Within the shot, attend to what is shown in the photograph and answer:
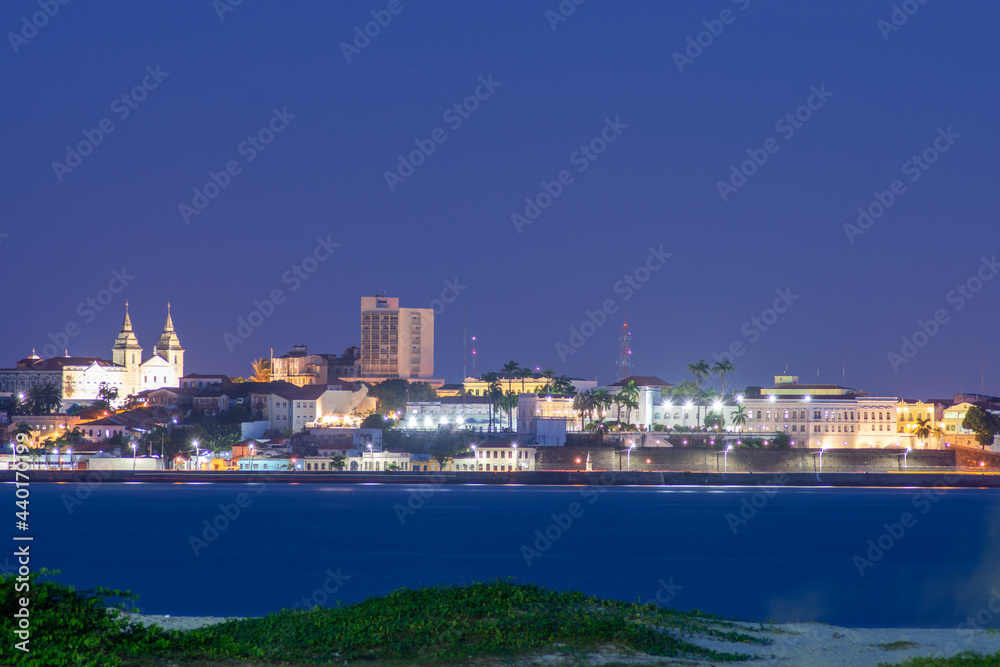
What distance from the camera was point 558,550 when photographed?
52.8 metres

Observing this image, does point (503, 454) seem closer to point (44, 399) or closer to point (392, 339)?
point (44, 399)

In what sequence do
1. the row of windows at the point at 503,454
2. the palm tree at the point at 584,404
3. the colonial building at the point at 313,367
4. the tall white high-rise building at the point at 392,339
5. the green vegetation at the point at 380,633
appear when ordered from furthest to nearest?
the tall white high-rise building at the point at 392,339 → the colonial building at the point at 313,367 → the palm tree at the point at 584,404 → the row of windows at the point at 503,454 → the green vegetation at the point at 380,633

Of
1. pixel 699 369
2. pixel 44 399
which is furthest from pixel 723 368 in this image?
pixel 44 399

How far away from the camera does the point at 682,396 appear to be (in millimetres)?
128875

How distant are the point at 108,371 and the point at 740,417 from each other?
8066cm

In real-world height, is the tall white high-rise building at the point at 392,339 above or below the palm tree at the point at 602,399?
above

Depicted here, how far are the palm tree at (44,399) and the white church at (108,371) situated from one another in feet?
13.2

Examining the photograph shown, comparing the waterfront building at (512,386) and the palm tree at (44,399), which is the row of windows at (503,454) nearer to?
the waterfront building at (512,386)

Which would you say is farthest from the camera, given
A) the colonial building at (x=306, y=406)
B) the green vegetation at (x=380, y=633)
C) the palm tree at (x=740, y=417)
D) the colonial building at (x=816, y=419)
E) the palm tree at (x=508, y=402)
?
the colonial building at (x=306, y=406)

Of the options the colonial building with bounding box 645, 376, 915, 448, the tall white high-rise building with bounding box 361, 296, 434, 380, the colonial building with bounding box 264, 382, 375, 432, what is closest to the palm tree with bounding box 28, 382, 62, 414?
the colonial building with bounding box 264, 382, 375, 432

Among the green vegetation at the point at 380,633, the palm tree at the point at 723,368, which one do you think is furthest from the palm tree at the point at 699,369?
the green vegetation at the point at 380,633

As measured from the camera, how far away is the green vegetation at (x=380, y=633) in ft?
55.6

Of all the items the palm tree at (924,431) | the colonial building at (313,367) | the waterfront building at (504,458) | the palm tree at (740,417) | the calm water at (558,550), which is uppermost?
the colonial building at (313,367)

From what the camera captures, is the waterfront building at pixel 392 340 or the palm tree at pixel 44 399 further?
the waterfront building at pixel 392 340
